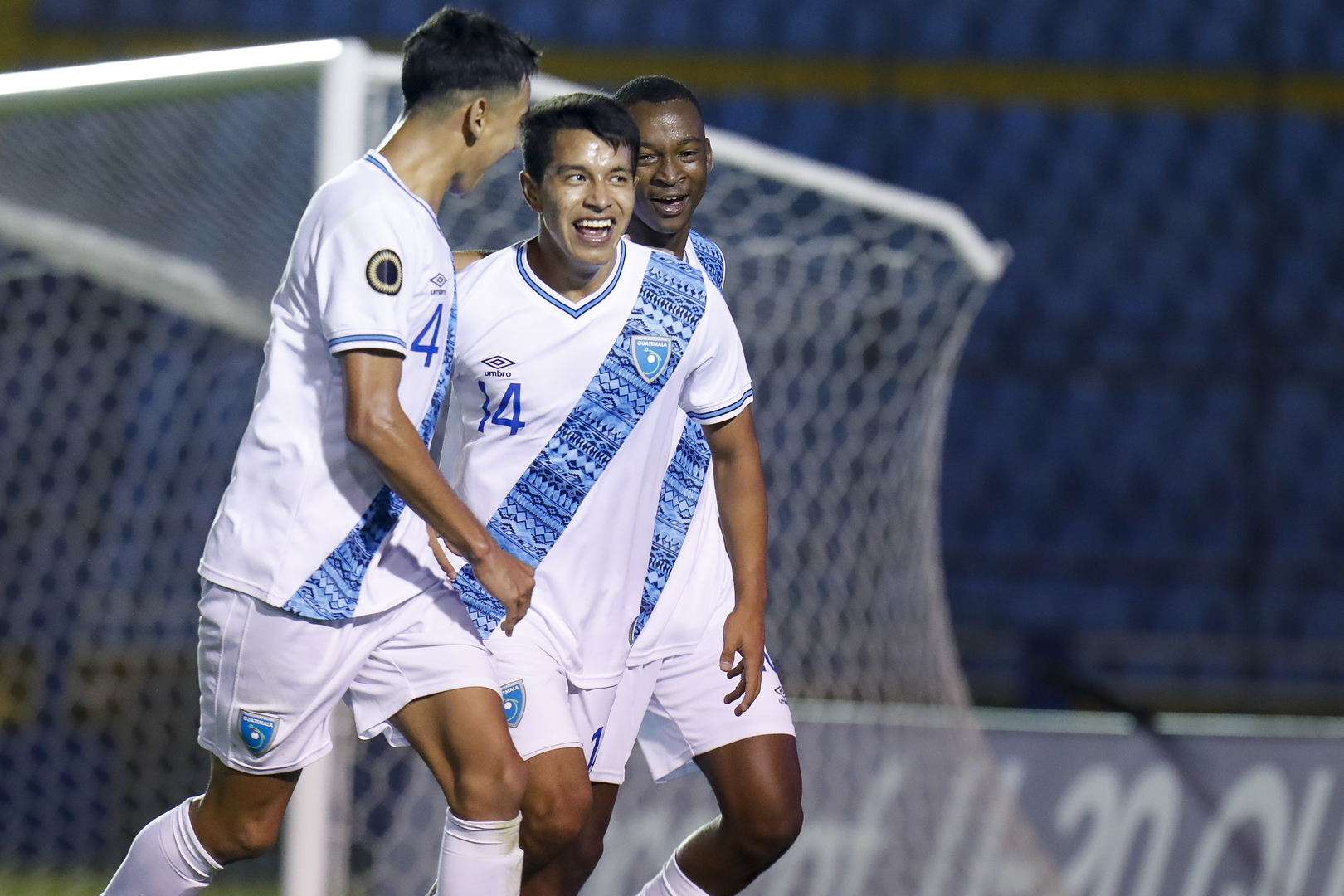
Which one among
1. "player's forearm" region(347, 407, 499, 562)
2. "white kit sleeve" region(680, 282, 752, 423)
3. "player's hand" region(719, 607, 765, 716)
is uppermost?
"white kit sleeve" region(680, 282, 752, 423)

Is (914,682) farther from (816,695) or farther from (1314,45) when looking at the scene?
(1314,45)

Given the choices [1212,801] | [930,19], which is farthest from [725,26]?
[1212,801]

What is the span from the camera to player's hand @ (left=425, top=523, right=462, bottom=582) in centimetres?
227

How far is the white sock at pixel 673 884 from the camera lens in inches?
102

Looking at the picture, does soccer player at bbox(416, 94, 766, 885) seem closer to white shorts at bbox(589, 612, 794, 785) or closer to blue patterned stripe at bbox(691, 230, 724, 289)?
white shorts at bbox(589, 612, 794, 785)

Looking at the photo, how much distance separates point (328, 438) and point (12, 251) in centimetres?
436

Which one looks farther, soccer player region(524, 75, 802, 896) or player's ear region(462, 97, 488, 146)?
soccer player region(524, 75, 802, 896)

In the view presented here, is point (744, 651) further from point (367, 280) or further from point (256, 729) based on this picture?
point (367, 280)

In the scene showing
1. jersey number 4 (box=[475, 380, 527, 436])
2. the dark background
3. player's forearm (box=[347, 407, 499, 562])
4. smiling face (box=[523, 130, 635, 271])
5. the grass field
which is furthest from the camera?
the dark background

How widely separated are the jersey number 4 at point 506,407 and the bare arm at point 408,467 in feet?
1.17

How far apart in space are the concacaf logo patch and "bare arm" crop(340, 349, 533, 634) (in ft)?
0.30

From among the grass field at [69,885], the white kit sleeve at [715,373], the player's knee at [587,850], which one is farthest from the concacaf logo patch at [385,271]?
the grass field at [69,885]

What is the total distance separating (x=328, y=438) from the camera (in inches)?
82.7

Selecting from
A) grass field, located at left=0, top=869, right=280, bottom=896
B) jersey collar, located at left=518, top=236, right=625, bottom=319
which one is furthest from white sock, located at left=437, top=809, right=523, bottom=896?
grass field, located at left=0, top=869, right=280, bottom=896
